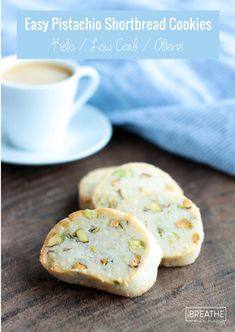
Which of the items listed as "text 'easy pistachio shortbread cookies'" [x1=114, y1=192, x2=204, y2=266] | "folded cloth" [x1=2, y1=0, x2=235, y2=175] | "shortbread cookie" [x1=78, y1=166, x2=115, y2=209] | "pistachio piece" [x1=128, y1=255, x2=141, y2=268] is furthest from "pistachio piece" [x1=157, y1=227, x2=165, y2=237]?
"folded cloth" [x1=2, y1=0, x2=235, y2=175]

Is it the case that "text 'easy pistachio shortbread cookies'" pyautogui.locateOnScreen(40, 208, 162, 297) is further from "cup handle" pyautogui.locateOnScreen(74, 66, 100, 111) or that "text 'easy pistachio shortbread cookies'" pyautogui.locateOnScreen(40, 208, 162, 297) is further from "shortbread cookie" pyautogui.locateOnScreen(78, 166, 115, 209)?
"cup handle" pyautogui.locateOnScreen(74, 66, 100, 111)

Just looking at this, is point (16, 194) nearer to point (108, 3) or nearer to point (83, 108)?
point (83, 108)

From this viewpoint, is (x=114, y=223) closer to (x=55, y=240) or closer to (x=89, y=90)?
(x=55, y=240)

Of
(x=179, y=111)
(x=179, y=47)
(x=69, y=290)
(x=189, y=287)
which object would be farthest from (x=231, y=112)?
(x=69, y=290)

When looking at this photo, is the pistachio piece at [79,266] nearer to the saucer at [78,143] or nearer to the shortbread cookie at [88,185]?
the shortbread cookie at [88,185]

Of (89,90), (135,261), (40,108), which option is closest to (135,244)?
(135,261)

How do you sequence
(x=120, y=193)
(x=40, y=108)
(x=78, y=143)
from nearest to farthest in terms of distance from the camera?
(x=120, y=193)
(x=40, y=108)
(x=78, y=143)
